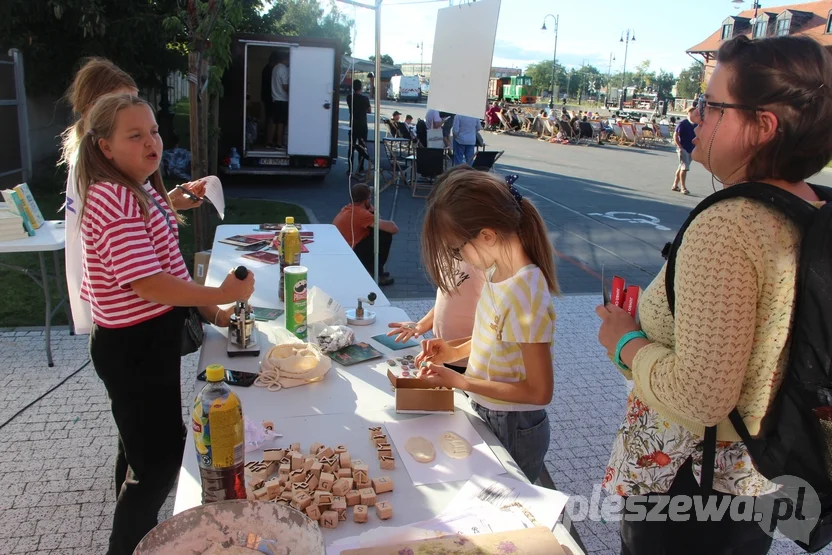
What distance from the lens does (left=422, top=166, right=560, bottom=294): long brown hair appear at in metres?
1.87

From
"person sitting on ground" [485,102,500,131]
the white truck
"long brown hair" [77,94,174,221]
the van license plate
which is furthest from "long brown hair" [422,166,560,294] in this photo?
Result: "person sitting on ground" [485,102,500,131]

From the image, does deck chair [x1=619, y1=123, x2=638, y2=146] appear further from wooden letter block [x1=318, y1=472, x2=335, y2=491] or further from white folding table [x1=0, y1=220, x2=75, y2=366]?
wooden letter block [x1=318, y1=472, x2=335, y2=491]

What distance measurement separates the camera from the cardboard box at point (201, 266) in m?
3.50

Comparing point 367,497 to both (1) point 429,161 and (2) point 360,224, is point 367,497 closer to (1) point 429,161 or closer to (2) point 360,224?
(2) point 360,224

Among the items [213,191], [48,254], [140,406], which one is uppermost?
[213,191]

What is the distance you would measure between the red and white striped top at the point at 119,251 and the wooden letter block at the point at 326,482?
865 millimetres

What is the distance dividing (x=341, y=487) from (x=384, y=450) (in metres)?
0.24

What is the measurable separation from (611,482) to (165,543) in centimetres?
104

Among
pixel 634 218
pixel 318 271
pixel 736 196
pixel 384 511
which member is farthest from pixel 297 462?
pixel 634 218

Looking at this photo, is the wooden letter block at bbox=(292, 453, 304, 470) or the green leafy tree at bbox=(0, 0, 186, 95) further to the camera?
the green leafy tree at bbox=(0, 0, 186, 95)

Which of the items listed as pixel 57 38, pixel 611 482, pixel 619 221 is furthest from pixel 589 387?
pixel 57 38

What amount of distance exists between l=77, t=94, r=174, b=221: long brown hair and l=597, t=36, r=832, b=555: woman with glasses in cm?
157

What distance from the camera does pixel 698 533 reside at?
140 cm

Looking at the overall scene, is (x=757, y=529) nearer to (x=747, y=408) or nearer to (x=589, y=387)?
(x=747, y=408)
